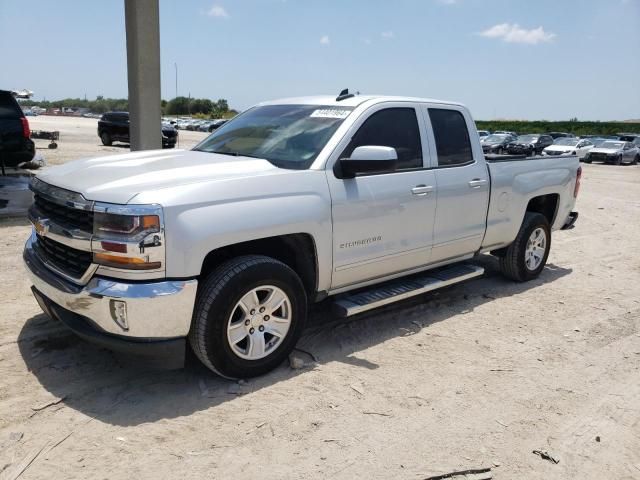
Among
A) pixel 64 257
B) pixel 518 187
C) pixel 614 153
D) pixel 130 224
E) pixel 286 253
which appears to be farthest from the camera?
pixel 614 153

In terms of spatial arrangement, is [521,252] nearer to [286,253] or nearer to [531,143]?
[286,253]

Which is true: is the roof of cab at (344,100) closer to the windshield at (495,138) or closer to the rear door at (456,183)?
the rear door at (456,183)

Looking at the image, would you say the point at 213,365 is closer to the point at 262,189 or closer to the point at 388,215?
the point at 262,189

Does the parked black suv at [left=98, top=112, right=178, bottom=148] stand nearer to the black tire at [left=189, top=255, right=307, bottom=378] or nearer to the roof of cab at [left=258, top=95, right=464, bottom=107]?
the roof of cab at [left=258, top=95, right=464, bottom=107]

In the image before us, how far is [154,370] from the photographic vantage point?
372 cm

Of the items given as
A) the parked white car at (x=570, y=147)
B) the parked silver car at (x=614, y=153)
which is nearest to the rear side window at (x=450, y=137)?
Answer: the parked white car at (x=570, y=147)

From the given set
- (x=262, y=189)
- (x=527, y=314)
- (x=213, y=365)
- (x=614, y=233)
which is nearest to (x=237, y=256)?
(x=262, y=189)

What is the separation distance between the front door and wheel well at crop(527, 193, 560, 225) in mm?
2325

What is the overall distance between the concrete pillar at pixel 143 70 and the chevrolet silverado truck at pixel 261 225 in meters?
6.12

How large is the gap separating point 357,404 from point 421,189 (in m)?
1.90

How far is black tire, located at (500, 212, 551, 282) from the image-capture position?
5.93m

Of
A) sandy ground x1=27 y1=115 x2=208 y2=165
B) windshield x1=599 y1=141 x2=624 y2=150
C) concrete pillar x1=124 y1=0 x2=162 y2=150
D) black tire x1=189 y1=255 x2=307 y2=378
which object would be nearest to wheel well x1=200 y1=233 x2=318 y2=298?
black tire x1=189 y1=255 x2=307 y2=378

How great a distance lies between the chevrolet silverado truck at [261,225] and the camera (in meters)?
3.09

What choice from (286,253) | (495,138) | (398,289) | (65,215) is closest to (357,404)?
(286,253)
